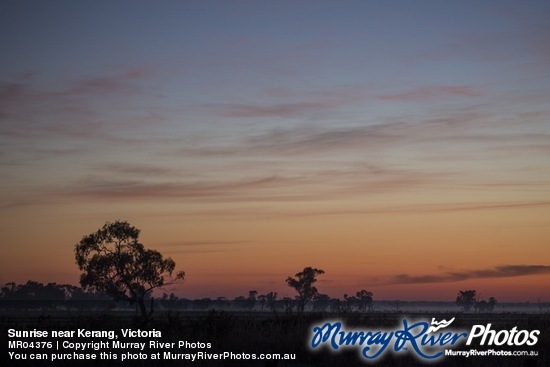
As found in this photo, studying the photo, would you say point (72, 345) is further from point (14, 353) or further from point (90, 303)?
point (90, 303)

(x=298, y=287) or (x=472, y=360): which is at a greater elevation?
(x=298, y=287)

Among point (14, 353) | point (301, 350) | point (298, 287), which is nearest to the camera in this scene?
point (14, 353)

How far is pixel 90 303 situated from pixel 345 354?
164m

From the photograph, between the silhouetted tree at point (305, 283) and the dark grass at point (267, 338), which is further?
the silhouetted tree at point (305, 283)

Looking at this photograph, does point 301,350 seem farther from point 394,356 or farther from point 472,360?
point 472,360

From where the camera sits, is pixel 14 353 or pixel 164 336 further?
pixel 164 336

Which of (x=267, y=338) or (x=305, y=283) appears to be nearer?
(x=267, y=338)

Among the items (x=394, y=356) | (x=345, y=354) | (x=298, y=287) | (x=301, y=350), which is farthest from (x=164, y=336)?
(x=298, y=287)

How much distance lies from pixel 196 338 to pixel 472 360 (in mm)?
11532

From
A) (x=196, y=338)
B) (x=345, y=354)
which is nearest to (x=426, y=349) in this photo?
(x=345, y=354)

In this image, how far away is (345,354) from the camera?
29.2 m

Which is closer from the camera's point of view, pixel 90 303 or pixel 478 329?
pixel 478 329

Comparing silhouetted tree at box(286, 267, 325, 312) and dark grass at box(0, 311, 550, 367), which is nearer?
dark grass at box(0, 311, 550, 367)

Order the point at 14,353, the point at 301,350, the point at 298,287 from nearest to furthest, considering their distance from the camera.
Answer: the point at 14,353 < the point at 301,350 < the point at 298,287
